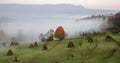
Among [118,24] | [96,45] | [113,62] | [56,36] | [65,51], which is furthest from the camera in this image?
[118,24]

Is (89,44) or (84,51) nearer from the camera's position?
(84,51)

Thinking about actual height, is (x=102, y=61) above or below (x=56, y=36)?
below

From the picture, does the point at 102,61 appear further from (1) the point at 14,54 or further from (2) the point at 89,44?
(1) the point at 14,54

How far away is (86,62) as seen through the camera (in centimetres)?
10594

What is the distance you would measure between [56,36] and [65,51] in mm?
41517

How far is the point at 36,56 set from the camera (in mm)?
116562

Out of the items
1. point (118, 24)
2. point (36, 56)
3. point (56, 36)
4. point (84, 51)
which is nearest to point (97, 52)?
point (84, 51)

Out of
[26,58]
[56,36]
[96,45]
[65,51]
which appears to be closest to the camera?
[26,58]

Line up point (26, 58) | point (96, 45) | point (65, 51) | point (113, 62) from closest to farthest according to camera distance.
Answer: point (113, 62), point (26, 58), point (65, 51), point (96, 45)

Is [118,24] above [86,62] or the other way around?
above

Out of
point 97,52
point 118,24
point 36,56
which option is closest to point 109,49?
point 97,52

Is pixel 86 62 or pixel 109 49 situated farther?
pixel 109 49

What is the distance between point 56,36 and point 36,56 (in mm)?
48128

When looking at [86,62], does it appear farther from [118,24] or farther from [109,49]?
[118,24]
